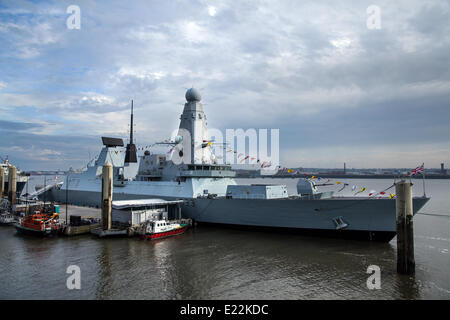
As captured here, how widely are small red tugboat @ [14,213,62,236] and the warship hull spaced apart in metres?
9.52

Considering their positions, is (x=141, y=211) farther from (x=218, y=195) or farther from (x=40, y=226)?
(x=40, y=226)

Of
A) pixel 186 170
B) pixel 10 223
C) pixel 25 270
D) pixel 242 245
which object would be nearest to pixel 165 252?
pixel 242 245

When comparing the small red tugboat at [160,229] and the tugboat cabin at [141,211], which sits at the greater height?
the tugboat cabin at [141,211]

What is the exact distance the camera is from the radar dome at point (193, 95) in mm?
26406

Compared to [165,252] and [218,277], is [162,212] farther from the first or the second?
[218,277]

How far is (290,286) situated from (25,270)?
39.4ft

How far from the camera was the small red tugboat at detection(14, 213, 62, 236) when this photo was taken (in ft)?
66.1

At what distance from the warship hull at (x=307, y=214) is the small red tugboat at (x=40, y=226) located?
9.52m

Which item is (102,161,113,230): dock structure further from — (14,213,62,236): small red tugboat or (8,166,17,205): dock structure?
(8,166,17,205): dock structure

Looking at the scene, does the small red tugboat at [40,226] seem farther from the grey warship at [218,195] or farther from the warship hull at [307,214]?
the warship hull at [307,214]

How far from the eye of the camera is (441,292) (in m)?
11.1

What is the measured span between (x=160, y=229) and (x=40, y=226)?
8.46 m

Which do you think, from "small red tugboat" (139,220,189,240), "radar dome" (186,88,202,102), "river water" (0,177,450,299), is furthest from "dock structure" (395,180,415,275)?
"radar dome" (186,88,202,102)

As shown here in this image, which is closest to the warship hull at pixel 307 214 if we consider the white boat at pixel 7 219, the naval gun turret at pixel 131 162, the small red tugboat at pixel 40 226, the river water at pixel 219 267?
the river water at pixel 219 267
